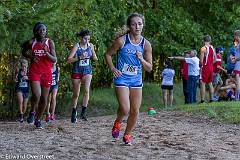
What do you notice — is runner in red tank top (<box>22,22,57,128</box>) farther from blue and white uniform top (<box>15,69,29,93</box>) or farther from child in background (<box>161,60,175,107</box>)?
child in background (<box>161,60,175,107</box>)

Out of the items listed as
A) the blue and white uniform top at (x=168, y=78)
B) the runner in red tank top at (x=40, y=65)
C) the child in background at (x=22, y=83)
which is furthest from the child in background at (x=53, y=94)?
the blue and white uniform top at (x=168, y=78)

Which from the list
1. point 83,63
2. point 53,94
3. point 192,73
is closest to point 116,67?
point 83,63

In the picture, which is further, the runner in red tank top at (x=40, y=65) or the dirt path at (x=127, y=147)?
the runner in red tank top at (x=40, y=65)

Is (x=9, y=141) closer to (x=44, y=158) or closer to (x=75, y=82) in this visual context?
(x=44, y=158)

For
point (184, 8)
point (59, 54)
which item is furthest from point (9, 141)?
point (184, 8)

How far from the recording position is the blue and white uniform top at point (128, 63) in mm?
8344

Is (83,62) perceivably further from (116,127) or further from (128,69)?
(128,69)

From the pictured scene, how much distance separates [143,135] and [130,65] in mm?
2030

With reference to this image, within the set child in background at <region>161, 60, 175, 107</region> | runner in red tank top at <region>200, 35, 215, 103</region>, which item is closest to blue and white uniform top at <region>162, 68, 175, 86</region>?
child in background at <region>161, 60, 175, 107</region>

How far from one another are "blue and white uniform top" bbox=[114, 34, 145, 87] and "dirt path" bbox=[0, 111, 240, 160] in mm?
981

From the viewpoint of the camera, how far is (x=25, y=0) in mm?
10508

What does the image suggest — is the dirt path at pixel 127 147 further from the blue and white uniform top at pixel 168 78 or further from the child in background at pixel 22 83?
the blue and white uniform top at pixel 168 78

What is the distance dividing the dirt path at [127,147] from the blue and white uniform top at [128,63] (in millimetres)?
981

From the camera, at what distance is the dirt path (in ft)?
25.6
